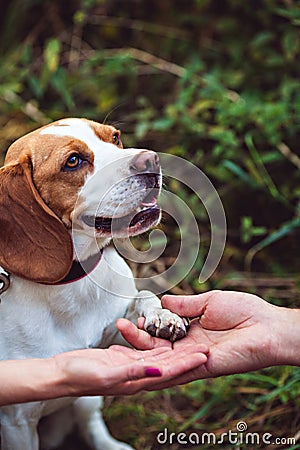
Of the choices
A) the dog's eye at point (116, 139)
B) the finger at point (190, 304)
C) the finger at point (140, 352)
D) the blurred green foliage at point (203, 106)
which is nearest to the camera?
the finger at point (140, 352)

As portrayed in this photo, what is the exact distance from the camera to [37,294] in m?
2.23

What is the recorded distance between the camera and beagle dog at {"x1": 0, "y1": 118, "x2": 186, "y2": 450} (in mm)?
2143

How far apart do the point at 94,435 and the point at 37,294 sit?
0.75 m

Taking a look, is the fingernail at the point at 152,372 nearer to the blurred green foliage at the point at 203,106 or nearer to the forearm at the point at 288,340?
the forearm at the point at 288,340

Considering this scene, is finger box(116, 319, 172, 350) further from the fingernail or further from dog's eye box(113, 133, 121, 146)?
dog's eye box(113, 133, 121, 146)

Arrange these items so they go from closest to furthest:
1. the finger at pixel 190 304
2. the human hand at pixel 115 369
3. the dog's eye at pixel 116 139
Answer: the human hand at pixel 115 369 → the finger at pixel 190 304 → the dog's eye at pixel 116 139

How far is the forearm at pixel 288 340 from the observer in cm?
205

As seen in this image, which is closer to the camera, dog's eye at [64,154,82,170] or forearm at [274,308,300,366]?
forearm at [274,308,300,366]

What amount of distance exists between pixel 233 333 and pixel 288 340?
0.17 m

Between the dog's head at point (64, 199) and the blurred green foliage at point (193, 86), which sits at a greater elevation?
→ the dog's head at point (64, 199)

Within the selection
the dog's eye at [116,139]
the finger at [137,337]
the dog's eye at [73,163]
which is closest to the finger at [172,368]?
the finger at [137,337]

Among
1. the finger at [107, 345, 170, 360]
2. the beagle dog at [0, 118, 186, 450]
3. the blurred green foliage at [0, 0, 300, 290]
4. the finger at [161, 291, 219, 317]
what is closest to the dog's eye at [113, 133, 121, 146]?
the beagle dog at [0, 118, 186, 450]

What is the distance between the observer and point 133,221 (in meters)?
2.17

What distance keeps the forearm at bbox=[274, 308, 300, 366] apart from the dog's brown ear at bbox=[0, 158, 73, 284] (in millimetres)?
683
